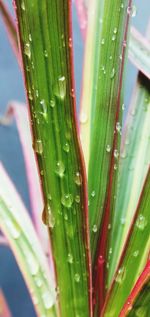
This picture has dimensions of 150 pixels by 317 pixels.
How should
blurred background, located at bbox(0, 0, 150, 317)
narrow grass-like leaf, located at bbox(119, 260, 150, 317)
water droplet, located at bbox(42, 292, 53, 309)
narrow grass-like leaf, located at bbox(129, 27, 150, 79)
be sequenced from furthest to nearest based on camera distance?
blurred background, located at bbox(0, 0, 150, 317) → narrow grass-like leaf, located at bbox(129, 27, 150, 79) → water droplet, located at bbox(42, 292, 53, 309) → narrow grass-like leaf, located at bbox(119, 260, 150, 317)

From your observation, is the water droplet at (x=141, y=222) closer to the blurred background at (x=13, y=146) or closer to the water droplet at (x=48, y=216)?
the water droplet at (x=48, y=216)

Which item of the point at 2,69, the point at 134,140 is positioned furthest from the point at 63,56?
the point at 2,69

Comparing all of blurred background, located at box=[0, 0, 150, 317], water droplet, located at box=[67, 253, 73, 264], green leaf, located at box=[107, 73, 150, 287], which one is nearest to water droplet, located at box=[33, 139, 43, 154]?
water droplet, located at box=[67, 253, 73, 264]

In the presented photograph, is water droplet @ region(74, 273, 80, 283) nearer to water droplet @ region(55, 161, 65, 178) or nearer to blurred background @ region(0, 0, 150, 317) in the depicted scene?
water droplet @ region(55, 161, 65, 178)

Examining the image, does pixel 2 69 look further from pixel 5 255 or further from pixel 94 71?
pixel 94 71

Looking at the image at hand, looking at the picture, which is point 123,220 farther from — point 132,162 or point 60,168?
point 60,168

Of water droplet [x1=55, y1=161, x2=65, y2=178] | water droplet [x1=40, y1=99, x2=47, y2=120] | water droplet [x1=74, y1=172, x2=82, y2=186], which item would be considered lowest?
water droplet [x1=74, y1=172, x2=82, y2=186]
